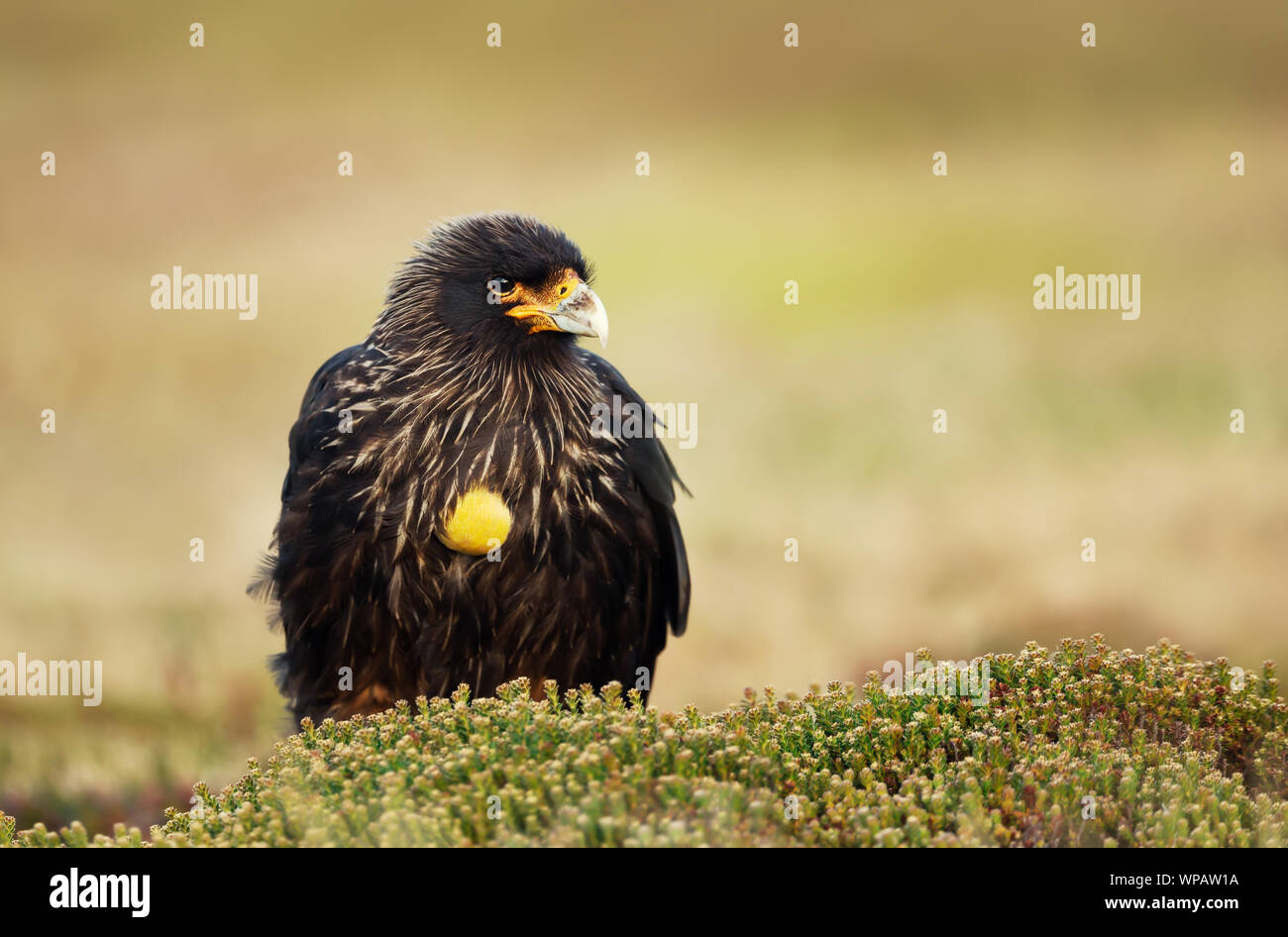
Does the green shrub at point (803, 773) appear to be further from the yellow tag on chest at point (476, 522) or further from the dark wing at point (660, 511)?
the dark wing at point (660, 511)

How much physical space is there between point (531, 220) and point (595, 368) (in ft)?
3.19

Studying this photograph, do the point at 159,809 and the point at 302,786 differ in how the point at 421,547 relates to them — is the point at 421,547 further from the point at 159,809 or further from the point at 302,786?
the point at 159,809

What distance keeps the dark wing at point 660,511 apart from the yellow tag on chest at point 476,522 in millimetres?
867

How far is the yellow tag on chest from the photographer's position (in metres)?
6.28

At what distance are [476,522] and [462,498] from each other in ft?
0.44

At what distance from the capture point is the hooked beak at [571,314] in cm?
628

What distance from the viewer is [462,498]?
6297mm

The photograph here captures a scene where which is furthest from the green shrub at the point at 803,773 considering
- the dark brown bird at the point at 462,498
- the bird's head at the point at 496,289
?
the bird's head at the point at 496,289

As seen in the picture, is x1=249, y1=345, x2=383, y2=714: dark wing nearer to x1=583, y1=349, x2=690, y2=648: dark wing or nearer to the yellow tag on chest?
the yellow tag on chest

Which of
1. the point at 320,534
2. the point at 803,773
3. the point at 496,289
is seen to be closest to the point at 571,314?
the point at 496,289

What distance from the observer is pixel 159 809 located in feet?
31.0

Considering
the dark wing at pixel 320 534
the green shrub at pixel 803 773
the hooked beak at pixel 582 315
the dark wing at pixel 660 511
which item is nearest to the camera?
the green shrub at pixel 803 773

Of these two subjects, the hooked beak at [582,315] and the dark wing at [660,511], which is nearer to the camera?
the hooked beak at [582,315]
